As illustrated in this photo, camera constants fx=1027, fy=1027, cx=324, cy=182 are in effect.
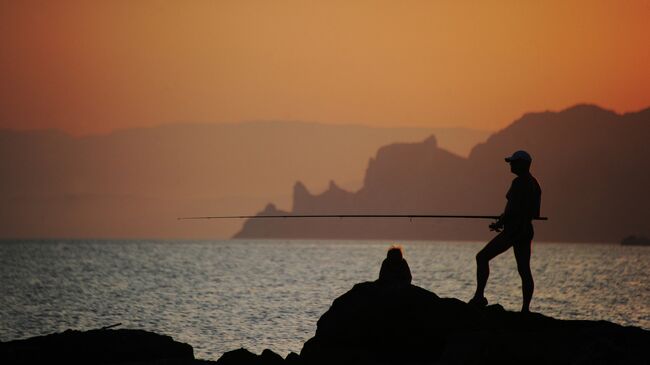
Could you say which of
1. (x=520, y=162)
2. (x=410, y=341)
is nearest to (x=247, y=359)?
(x=410, y=341)

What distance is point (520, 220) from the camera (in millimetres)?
14680

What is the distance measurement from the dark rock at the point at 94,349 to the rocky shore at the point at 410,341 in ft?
0.05

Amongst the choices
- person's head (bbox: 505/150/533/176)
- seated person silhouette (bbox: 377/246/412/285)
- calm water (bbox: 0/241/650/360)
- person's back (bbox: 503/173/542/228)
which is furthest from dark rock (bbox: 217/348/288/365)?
calm water (bbox: 0/241/650/360)

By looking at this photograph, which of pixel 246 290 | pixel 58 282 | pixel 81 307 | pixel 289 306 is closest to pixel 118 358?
pixel 289 306

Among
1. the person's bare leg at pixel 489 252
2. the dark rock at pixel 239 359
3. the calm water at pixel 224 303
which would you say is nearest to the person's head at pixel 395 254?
the person's bare leg at pixel 489 252

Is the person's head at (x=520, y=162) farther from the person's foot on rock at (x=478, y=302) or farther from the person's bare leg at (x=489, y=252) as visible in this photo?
the person's foot on rock at (x=478, y=302)

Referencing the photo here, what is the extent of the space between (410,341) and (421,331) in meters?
0.20

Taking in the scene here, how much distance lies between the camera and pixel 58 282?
251 ft

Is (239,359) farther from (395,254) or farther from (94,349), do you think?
(395,254)

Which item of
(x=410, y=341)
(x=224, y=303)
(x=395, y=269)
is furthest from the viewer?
(x=224, y=303)

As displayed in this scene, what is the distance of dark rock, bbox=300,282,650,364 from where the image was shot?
1316cm

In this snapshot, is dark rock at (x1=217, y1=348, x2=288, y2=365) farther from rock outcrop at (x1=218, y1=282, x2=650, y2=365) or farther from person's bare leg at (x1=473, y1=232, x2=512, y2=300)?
person's bare leg at (x1=473, y1=232, x2=512, y2=300)

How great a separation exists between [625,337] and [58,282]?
67.9 metres

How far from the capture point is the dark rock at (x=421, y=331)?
13.2m
